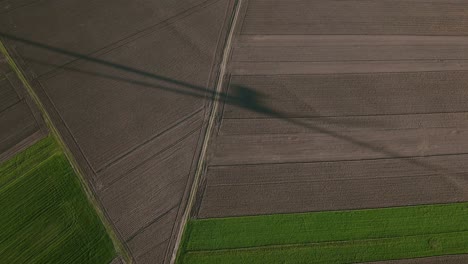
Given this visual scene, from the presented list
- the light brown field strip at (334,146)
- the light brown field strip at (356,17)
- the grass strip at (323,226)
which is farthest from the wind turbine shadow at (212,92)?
the light brown field strip at (356,17)

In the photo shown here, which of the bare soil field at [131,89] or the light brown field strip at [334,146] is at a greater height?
the bare soil field at [131,89]

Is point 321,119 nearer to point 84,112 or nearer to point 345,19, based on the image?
point 345,19

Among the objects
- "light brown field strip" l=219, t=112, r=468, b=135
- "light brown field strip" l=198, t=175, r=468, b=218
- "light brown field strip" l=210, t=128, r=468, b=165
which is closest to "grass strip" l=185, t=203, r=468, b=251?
"light brown field strip" l=198, t=175, r=468, b=218

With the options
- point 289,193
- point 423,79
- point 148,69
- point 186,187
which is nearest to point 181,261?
point 186,187

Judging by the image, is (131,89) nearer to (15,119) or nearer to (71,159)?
(71,159)

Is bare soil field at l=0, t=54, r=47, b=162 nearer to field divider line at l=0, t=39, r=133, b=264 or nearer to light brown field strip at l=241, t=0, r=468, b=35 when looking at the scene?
field divider line at l=0, t=39, r=133, b=264

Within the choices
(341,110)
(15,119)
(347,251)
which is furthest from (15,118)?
(347,251)

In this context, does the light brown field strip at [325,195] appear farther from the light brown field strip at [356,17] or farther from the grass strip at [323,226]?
the light brown field strip at [356,17]
